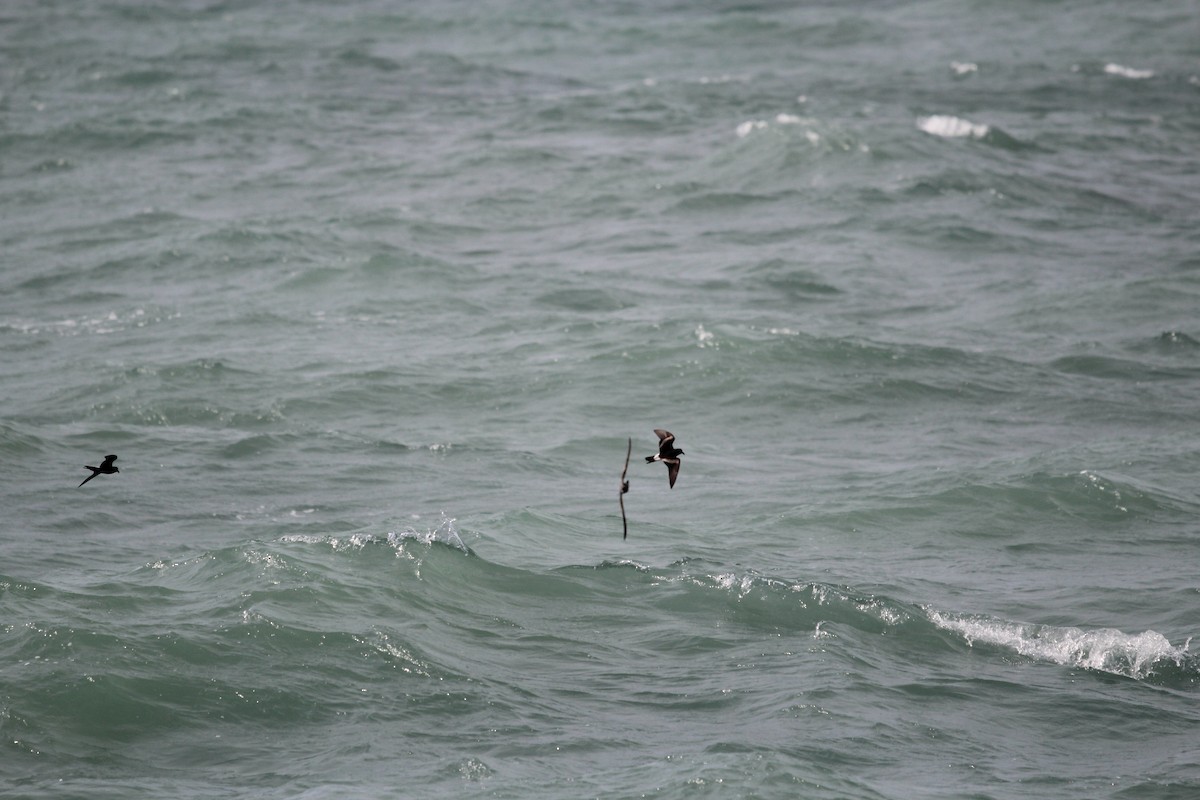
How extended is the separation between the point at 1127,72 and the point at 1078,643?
3312 centimetres

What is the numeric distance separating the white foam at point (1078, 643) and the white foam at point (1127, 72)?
32.0 m

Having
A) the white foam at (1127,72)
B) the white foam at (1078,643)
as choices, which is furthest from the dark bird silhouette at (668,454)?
the white foam at (1127,72)

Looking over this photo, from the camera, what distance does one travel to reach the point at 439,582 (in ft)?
52.0

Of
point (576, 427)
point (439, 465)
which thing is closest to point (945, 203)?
point (576, 427)

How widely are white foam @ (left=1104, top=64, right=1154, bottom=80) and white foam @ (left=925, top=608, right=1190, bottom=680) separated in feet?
105

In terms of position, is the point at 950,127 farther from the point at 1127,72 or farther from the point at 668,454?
the point at 668,454

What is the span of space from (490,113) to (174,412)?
20.2 m

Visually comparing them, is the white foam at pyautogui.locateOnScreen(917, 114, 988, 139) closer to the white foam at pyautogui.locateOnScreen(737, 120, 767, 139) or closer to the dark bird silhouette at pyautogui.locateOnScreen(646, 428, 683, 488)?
the white foam at pyautogui.locateOnScreen(737, 120, 767, 139)

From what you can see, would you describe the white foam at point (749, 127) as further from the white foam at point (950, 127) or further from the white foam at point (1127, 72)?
the white foam at point (1127, 72)

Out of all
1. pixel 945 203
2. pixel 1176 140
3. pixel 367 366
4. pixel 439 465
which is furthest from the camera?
pixel 1176 140

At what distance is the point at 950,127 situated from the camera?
36875 mm

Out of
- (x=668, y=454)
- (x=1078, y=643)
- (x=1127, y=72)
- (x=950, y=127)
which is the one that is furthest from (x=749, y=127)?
(x=668, y=454)

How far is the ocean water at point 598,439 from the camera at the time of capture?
13023 millimetres

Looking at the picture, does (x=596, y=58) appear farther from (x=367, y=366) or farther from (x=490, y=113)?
(x=367, y=366)
